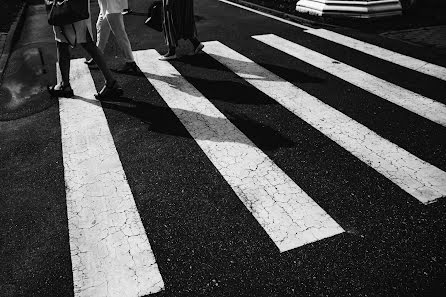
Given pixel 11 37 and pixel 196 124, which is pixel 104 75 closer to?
pixel 196 124

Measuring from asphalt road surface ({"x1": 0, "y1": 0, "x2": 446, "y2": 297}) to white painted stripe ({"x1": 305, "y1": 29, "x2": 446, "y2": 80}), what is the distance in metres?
0.09

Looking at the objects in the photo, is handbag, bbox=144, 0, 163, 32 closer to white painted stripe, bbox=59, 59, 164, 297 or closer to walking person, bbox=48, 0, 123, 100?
walking person, bbox=48, 0, 123, 100

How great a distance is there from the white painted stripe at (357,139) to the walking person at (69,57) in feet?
6.83

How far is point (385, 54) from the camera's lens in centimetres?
623

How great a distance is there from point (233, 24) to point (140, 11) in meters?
3.42

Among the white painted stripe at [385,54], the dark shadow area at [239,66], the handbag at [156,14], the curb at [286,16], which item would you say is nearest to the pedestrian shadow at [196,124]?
the dark shadow area at [239,66]

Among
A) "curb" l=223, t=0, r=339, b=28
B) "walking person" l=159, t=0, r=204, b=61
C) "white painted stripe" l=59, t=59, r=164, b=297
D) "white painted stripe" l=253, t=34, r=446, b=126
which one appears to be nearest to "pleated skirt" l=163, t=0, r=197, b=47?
"walking person" l=159, t=0, r=204, b=61

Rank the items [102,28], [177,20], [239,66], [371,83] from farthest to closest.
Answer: [177,20], [239,66], [102,28], [371,83]

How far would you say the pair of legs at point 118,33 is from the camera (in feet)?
17.9

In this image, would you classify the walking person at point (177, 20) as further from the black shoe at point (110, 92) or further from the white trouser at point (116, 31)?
the black shoe at point (110, 92)

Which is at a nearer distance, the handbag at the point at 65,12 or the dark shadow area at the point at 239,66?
the handbag at the point at 65,12

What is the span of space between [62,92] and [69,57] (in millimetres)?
541

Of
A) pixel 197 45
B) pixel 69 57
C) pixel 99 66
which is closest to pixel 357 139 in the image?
pixel 99 66

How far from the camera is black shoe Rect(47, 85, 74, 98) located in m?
4.93
